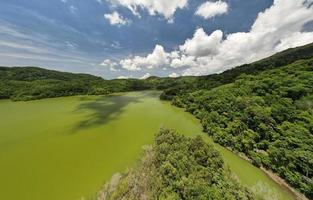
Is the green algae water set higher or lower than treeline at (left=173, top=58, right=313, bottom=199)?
lower

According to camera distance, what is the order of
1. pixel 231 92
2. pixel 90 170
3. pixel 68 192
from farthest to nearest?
pixel 231 92
pixel 90 170
pixel 68 192

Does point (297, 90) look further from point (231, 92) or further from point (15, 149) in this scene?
point (15, 149)

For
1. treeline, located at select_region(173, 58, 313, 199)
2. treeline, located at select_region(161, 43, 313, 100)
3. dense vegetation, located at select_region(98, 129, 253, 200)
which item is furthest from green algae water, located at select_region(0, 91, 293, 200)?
treeline, located at select_region(161, 43, 313, 100)

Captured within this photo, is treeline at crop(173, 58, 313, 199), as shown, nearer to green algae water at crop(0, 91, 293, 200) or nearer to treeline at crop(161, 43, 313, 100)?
green algae water at crop(0, 91, 293, 200)

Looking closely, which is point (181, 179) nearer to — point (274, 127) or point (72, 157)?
point (72, 157)

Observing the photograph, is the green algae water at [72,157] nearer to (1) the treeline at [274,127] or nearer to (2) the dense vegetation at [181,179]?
(1) the treeline at [274,127]

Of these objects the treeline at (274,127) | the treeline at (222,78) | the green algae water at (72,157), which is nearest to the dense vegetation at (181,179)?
the green algae water at (72,157)

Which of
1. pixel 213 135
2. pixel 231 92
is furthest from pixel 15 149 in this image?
pixel 231 92

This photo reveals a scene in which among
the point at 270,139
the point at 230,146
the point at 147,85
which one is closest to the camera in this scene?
the point at 270,139
